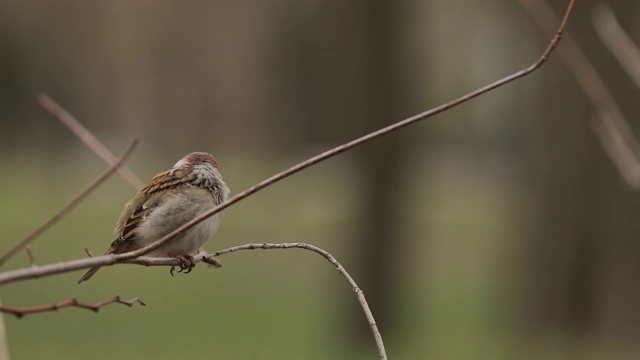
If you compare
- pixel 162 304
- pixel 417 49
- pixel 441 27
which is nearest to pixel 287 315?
pixel 162 304

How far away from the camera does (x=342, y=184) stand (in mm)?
22234

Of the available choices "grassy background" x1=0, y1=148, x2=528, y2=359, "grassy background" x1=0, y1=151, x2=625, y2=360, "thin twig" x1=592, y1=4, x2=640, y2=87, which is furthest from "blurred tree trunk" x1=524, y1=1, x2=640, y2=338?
"thin twig" x1=592, y1=4, x2=640, y2=87

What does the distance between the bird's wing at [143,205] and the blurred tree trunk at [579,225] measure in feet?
30.7

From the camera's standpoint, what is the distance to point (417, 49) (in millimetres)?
12562

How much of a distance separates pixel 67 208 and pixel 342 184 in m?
20.8

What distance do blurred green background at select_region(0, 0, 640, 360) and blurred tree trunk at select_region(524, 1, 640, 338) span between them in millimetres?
25

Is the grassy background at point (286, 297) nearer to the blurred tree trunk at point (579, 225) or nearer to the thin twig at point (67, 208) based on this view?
the blurred tree trunk at point (579, 225)

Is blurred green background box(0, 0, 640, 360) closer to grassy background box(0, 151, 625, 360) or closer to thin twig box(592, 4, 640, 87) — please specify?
grassy background box(0, 151, 625, 360)

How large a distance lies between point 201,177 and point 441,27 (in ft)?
49.4

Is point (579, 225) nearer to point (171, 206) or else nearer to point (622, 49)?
point (622, 49)

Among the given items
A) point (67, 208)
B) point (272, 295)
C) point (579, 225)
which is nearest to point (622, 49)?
point (67, 208)

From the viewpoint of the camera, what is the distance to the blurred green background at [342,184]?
11.5m

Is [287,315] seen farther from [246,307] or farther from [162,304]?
[162,304]

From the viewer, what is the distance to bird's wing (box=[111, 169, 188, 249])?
2713 mm
